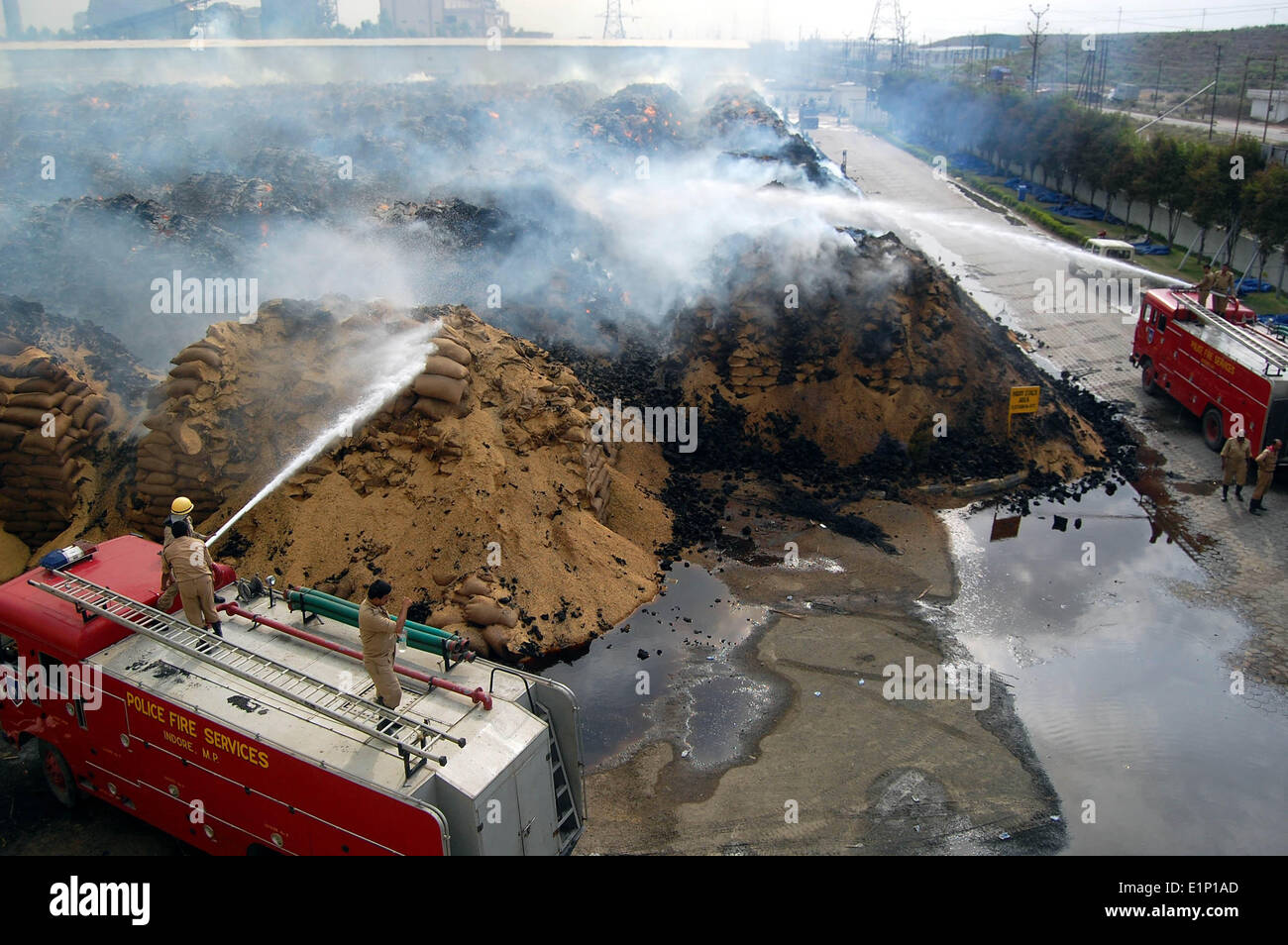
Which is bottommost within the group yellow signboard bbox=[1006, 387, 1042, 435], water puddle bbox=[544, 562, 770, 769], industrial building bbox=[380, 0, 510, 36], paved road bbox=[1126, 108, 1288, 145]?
water puddle bbox=[544, 562, 770, 769]

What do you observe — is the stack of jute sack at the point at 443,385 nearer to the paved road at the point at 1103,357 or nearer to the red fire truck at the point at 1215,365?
the paved road at the point at 1103,357

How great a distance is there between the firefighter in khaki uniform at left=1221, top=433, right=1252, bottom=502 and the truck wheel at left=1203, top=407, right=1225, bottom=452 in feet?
6.55

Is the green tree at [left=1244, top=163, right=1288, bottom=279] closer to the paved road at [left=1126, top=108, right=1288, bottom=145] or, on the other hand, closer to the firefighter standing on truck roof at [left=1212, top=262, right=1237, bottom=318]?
the firefighter standing on truck roof at [left=1212, top=262, right=1237, bottom=318]

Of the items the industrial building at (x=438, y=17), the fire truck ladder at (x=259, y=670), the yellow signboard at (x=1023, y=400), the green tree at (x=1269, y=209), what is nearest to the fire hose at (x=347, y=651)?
the fire truck ladder at (x=259, y=670)

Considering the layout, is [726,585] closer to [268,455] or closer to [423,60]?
[268,455]

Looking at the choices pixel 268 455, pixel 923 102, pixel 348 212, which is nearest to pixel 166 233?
pixel 348 212

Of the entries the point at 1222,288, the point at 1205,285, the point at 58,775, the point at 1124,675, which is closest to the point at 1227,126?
the point at 1222,288

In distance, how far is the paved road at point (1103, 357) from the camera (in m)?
16.5

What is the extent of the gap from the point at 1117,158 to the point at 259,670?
155 ft

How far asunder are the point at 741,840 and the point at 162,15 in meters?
84.6

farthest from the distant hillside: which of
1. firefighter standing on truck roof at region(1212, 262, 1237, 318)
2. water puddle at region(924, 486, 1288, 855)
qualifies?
water puddle at region(924, 486, 1288, 855)

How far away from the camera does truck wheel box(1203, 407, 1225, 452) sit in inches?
865

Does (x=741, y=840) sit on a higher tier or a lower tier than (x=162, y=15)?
lower

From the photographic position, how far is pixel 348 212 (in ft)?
100
